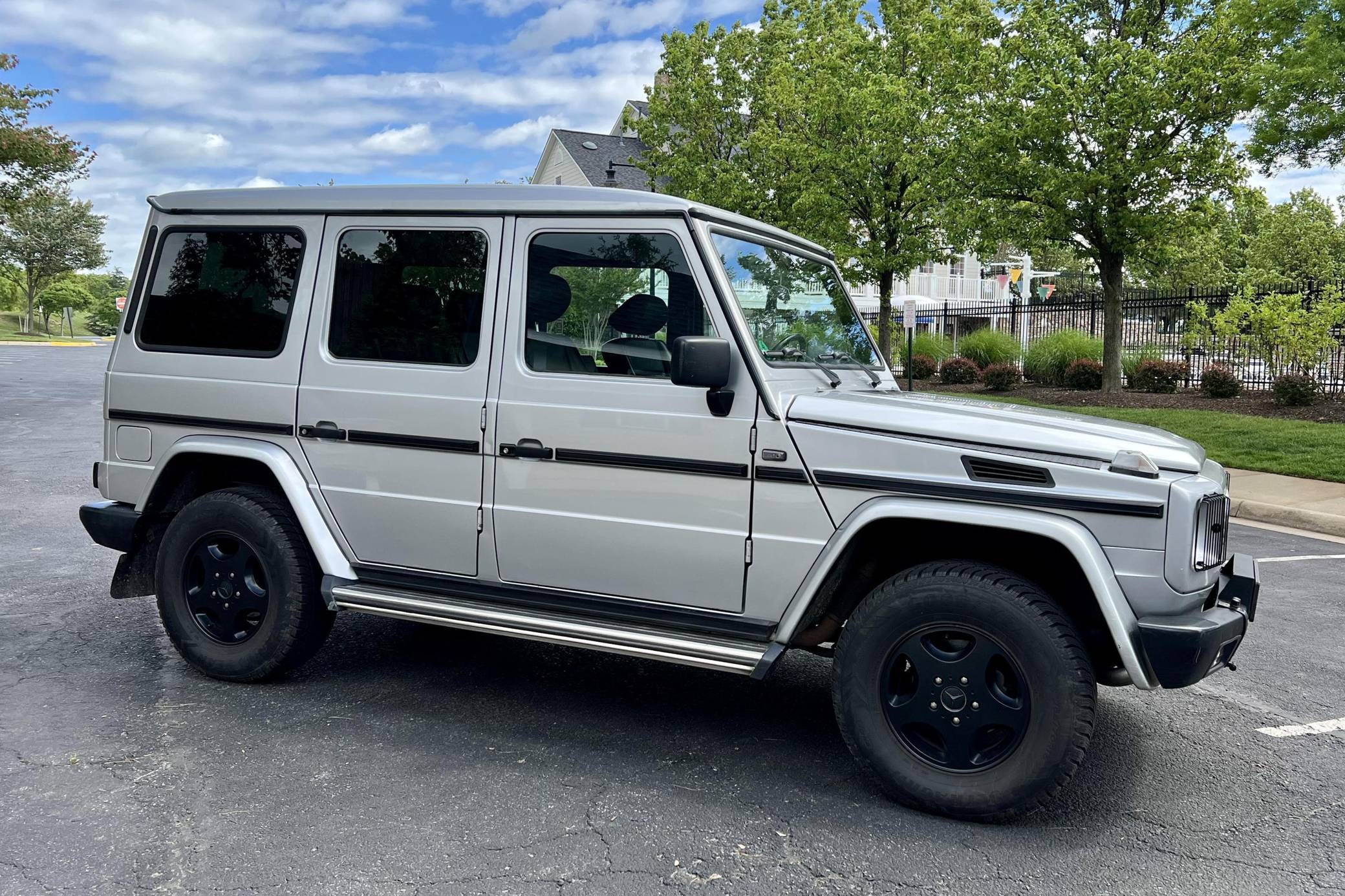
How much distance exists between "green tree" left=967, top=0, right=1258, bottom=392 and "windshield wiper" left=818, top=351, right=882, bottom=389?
14048 mm

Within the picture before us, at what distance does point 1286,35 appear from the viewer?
43.9 feet

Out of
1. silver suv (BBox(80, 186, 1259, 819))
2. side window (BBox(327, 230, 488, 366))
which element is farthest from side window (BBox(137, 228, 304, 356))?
side window (BBox(327, 230, 488, 366))

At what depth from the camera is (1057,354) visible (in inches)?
860

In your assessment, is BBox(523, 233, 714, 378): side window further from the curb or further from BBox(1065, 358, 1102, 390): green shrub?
BBox(1065, 358, 1102, 390): green shrub

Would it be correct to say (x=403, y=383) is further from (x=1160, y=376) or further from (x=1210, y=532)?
(x=1160, y=376)

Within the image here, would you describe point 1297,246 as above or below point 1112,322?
above

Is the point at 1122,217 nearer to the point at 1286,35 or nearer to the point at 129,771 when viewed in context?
the point at 1286,35

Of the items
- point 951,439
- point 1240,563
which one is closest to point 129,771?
point 951,439


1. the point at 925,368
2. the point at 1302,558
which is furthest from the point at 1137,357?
the point at 1302,558

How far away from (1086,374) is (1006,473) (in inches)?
746

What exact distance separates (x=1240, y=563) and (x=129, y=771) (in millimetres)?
4148

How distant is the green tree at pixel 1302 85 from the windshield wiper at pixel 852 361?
397 inches

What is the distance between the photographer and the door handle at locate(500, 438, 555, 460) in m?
4.09

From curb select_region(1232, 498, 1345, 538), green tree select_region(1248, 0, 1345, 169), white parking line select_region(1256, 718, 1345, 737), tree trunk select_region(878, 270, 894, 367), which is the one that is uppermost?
green tree select_region(1248, 0, 1345, 169)
